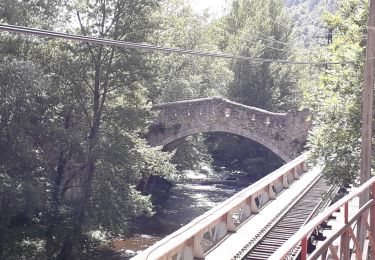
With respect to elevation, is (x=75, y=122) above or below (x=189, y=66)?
below

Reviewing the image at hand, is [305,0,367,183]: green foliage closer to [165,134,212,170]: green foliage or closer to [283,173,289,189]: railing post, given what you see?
[283,173,289,189]: railing post

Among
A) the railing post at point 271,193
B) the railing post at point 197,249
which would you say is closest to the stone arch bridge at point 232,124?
the railing post at point 271,193

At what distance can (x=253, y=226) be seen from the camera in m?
11.7

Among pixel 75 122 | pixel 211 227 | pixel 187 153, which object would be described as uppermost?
pixel 75 122

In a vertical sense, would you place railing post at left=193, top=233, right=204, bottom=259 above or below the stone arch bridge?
below

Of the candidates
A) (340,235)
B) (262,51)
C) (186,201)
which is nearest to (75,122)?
(186,201)

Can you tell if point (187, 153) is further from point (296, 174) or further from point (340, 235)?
point (340, 235)

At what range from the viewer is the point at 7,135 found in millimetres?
16266

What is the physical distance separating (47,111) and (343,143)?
33.2 feet

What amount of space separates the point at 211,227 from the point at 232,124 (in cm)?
1837

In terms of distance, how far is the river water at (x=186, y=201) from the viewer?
21.4 metres

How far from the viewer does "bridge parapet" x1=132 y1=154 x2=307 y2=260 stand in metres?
7.80

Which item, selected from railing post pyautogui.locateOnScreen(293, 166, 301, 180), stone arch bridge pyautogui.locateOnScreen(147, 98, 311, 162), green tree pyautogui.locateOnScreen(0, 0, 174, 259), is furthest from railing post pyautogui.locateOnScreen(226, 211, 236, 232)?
stone arch bridge pyautogui.locateOnScreen(147, 98, 311, 162)

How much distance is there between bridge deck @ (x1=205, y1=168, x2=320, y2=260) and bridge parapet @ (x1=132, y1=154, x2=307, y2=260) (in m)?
0.16
